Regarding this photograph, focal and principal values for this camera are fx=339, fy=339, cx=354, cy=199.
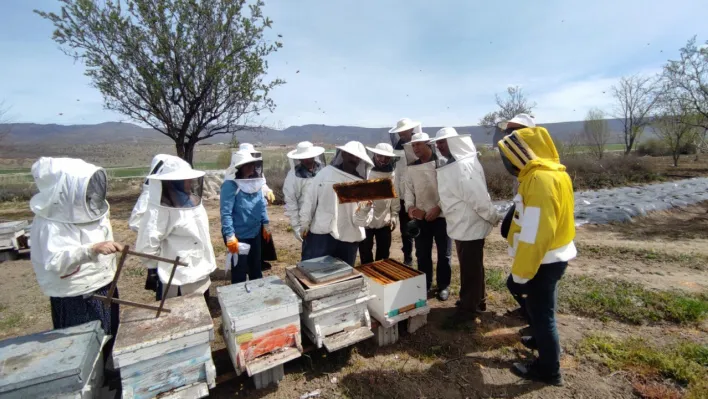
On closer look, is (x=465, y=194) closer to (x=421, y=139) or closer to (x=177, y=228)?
(x=421, y=139)

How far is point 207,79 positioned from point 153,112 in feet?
7.36

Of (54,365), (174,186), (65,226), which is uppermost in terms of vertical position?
(174,186)

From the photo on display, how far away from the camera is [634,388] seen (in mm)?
2863

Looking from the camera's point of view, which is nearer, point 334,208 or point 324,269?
point 324,269

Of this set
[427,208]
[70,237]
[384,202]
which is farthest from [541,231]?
[70,237]

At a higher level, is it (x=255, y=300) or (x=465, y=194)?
(x=465, y=194)

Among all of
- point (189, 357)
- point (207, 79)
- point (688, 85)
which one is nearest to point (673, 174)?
point (688, 85)

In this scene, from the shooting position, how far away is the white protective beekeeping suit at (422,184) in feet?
14.0

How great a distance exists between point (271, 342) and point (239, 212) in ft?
5.80

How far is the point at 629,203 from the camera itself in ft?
36.9

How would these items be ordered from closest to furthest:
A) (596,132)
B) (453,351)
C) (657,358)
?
1. (657,358)
2. (453,351)
3. (596,132)

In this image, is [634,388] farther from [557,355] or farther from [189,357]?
[189,357]

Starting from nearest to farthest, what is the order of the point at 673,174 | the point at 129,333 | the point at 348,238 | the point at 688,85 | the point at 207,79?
the point at 129,333
the point at 348,238
the point at 207,79
the point at 673,174
the point at 688,85

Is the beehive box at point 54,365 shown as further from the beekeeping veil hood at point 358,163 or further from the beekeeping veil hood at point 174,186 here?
the beekeeping veil hood at point 358,163
